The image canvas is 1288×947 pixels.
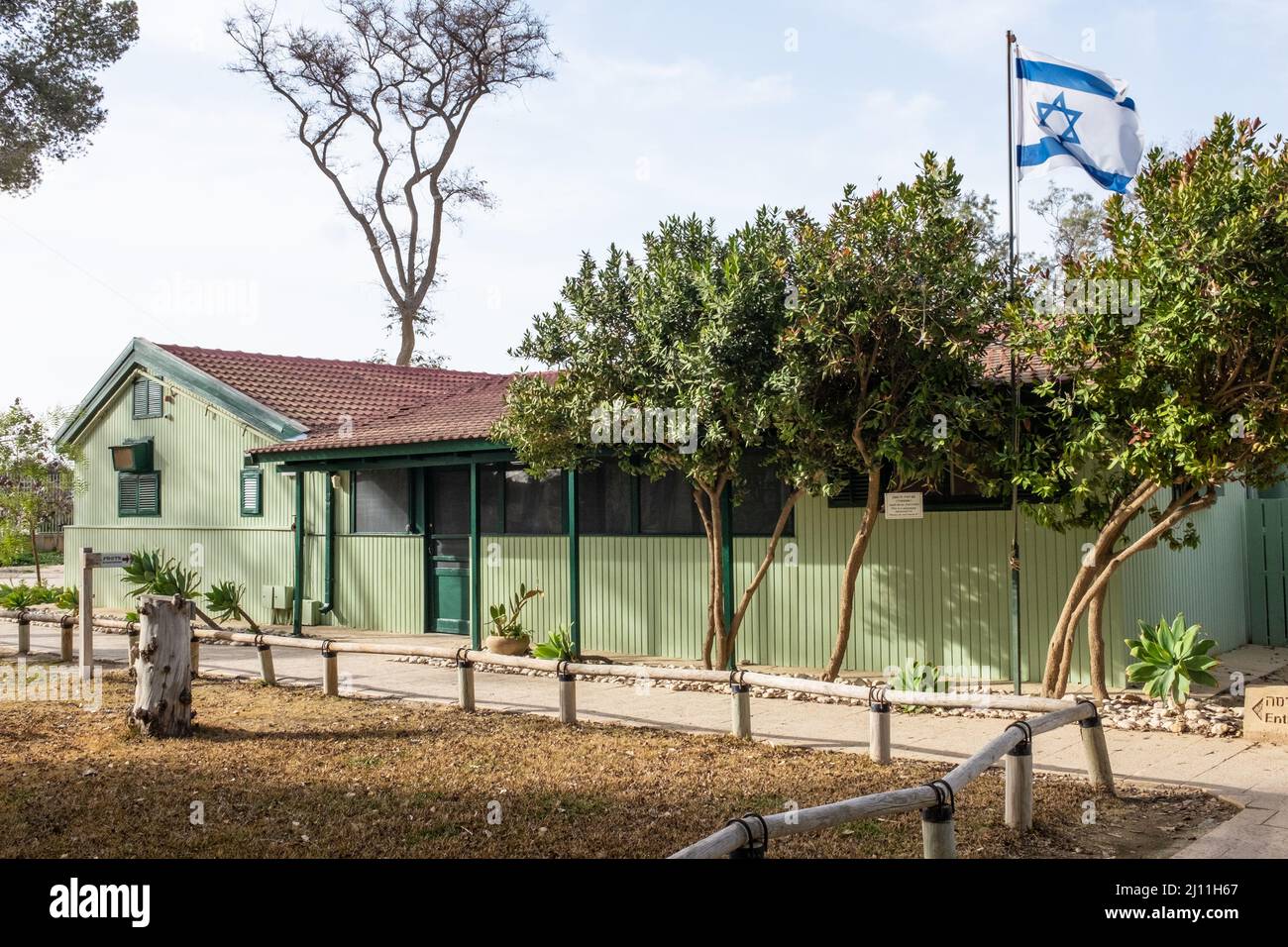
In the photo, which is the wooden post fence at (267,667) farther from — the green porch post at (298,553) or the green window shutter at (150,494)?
the green window shutter at (150,494)

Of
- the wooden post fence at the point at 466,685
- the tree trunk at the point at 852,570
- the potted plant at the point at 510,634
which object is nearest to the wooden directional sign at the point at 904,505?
the tree trunk at the point at 852,570

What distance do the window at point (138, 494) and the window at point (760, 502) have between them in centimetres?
1176

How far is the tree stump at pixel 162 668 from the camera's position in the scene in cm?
850

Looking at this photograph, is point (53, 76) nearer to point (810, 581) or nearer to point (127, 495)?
Result: point (127, 495)

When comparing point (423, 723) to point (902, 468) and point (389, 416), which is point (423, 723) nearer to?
point (902, 468)

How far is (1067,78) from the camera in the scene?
9.97 m

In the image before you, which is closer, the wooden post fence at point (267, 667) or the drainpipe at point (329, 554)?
the wooden post fence at point (267, 667)

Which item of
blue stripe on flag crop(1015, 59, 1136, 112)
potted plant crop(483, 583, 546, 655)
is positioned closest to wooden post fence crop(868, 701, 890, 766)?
blue stripe on flag crop(1015, 59, 1136, 112)

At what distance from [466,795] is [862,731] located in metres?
3.30

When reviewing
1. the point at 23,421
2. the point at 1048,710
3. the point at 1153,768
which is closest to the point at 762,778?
the point at 1048,710

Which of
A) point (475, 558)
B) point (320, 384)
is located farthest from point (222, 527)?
point (475, 558)

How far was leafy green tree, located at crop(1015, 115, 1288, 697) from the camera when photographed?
7.81 m
